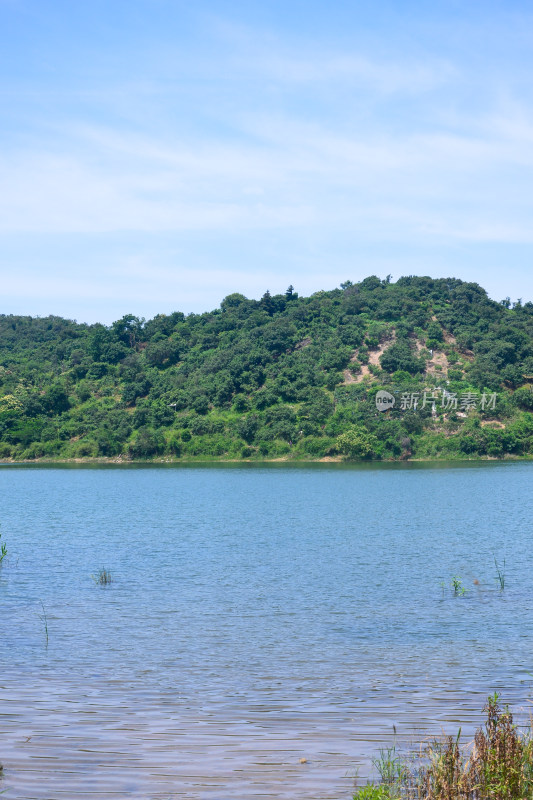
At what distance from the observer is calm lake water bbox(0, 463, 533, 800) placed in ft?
32.6

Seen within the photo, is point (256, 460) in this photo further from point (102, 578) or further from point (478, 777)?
point (478, 777)

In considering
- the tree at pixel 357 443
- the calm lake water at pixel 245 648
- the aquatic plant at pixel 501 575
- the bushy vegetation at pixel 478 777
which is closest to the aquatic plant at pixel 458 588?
the calm lake water at pixel 245 648

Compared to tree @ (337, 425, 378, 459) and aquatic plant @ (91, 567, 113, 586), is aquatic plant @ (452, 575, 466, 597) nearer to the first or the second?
aquatic plant @ (91, 567, 113, 586)

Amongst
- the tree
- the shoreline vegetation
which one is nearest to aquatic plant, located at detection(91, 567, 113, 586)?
the shoreline vegetation

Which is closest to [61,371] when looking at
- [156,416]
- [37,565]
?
[156,416]

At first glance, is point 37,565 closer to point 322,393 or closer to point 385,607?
point 385,607

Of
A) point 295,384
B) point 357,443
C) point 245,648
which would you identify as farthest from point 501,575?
point 295,384

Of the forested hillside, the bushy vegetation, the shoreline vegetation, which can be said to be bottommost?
the shoreline vegetation

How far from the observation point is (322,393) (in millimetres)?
105000

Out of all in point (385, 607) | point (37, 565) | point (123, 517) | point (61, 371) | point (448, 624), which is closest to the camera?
point (448, 624)

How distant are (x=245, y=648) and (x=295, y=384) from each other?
92.8 metres

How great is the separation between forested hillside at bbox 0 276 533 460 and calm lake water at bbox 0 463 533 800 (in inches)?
2335

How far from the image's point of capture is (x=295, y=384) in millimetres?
108625

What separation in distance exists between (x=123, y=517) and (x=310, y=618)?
26.1 meters
